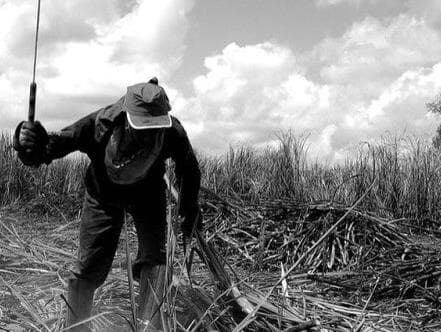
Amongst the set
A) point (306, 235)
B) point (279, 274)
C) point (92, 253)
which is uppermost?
point (92, 253)

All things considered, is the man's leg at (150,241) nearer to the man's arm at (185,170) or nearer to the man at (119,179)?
the man at (119,179)

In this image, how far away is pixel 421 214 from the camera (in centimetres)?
714

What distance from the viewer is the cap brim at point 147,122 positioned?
2.58 meters

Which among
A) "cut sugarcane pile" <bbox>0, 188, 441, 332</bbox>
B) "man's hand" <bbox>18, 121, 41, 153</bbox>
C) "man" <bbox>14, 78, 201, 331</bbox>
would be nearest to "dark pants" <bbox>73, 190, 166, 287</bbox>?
"man" <bbox>14, 78, 201, 331</bbox>

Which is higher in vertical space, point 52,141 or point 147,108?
point 147,108

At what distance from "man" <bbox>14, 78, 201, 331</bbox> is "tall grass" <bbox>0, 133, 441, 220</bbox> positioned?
305 cm

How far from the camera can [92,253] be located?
9.61ft

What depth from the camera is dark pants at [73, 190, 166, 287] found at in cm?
293

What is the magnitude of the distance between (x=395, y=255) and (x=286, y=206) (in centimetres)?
120

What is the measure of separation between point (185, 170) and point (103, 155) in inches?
16.2

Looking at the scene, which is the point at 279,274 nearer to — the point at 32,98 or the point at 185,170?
the point at 185,170

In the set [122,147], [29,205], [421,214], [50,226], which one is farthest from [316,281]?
[29,205]

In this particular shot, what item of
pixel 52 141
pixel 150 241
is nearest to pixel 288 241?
pixel 150 241

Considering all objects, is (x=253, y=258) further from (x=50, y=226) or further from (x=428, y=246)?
(x=50, y=226)
